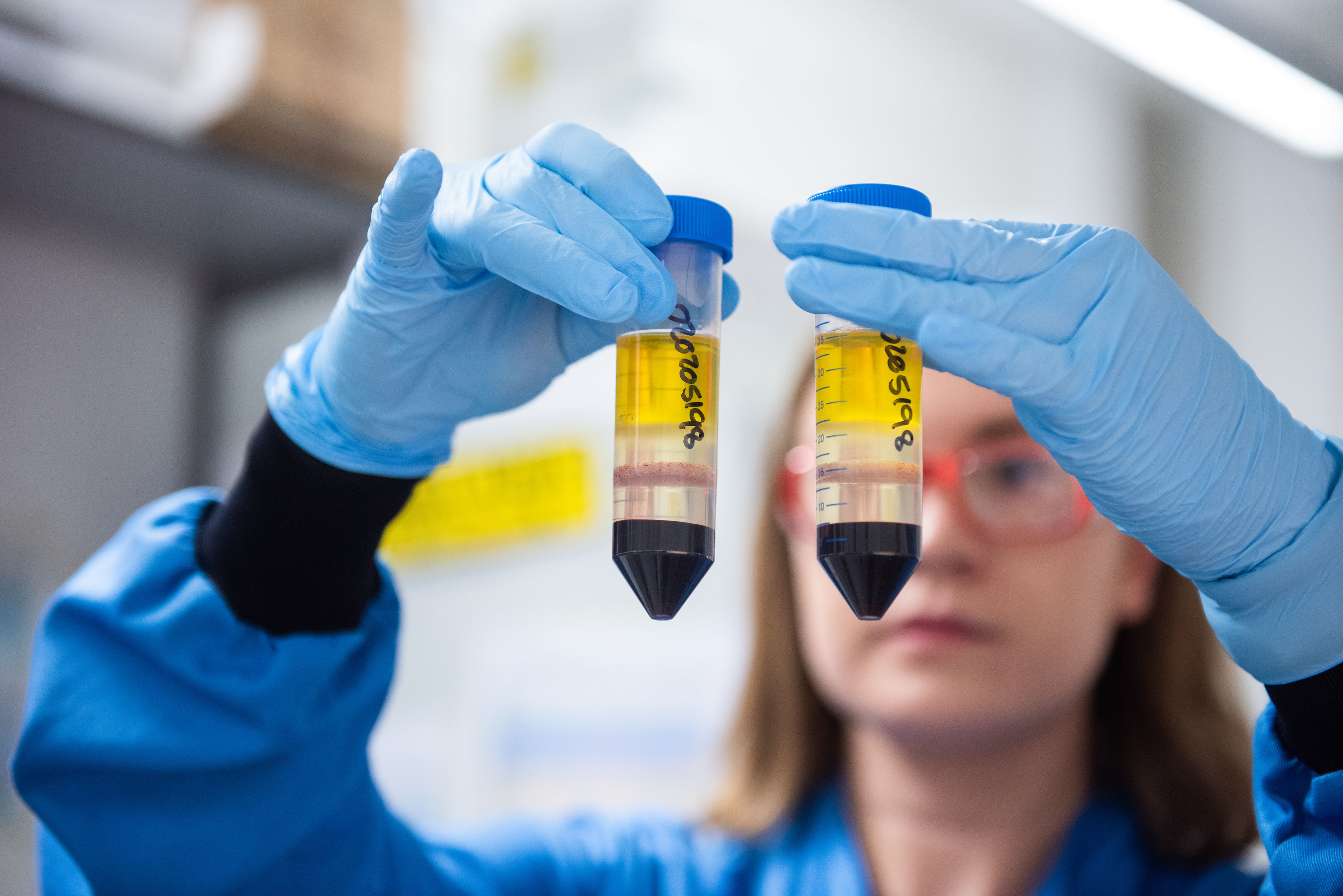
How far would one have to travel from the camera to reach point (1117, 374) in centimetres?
85

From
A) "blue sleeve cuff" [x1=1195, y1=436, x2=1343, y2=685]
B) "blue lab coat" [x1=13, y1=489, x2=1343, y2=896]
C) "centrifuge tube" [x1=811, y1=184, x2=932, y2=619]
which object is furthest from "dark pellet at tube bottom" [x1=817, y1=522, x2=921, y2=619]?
"blue lab coat" [x1=13, y1=489, x2=1343, y2=896]

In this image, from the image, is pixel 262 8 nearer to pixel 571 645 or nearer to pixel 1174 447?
pixel 571 645

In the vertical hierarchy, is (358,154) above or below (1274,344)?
above

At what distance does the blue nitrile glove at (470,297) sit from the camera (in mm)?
891

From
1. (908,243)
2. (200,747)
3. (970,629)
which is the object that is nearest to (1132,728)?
(970,629)

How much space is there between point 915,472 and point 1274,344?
2.31 m

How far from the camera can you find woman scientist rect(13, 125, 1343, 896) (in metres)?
0.87

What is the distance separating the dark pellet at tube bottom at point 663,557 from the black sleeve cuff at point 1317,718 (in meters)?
0.56

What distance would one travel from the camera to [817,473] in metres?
0.84

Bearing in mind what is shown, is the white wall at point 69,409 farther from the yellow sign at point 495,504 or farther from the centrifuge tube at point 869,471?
the centrifuge tube at point 869,471

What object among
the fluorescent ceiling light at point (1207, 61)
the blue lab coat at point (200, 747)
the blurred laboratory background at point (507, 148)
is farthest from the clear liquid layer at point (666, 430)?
the fluorescent ceiling light at point (1207, 61)

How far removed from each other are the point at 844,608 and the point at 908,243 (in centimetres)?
69

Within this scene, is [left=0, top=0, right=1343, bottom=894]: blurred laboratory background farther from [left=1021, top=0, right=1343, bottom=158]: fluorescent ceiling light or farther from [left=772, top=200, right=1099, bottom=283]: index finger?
[left=772, top=200, right=1099, bottom=283]: index finger

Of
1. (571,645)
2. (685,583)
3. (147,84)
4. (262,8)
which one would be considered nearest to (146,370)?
(147,84)
